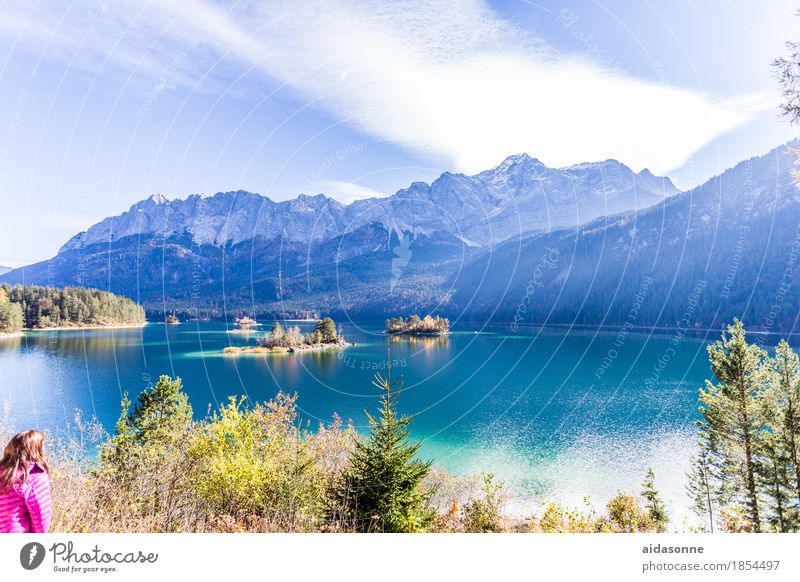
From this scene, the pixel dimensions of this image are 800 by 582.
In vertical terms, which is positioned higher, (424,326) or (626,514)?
(424,326)

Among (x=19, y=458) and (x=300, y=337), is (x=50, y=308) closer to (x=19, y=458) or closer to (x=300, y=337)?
(x=300, y=337)

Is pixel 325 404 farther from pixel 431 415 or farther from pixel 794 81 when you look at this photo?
pixel 794 81

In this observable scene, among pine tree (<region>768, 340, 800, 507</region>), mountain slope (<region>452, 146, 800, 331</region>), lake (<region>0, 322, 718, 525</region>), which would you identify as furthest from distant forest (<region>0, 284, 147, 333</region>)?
pine tree (<region>768, 340, 800, 507</region>)

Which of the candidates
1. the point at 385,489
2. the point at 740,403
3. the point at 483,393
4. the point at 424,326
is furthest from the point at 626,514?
the point at 424,326

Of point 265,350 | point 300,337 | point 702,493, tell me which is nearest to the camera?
point 702,493

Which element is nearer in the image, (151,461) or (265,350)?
(151,461)

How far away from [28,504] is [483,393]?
147 feet

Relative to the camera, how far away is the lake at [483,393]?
2596 cm

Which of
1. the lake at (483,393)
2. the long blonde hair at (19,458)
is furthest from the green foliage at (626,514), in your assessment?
the long blonde hair at (19,458)

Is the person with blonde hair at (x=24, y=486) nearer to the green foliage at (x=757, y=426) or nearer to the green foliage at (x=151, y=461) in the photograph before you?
the green foliage at (x=151, y=461)

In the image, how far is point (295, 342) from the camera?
3287 inches

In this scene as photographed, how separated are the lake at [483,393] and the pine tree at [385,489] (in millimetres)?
14100
